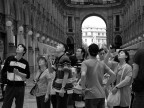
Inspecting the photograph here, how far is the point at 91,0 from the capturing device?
250 ft

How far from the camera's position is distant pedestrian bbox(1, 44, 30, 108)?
6973 mm

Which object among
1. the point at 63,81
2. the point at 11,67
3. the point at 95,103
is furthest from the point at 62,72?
the point at 95,103

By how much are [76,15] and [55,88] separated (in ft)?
209

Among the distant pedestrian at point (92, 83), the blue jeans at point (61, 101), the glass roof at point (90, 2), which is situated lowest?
the blue jeans at point (61, 101)

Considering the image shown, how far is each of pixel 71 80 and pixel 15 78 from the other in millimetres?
→ 1356

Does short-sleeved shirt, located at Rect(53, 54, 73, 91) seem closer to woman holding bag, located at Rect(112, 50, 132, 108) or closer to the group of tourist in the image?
the group of tourist

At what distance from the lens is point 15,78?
7.04 meters

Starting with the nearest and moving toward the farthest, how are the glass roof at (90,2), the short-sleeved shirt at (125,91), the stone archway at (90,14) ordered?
the short-sleeved shirt at (125,91) < the stone archway at (90,14) < the glass roof at (90,2)

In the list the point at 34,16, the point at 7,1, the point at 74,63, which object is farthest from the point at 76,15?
A: the point at 74,63

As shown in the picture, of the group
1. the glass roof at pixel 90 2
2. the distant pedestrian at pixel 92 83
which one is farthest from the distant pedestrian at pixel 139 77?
the glass roof at pixel 90 2

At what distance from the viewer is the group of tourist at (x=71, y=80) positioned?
18.2 ft

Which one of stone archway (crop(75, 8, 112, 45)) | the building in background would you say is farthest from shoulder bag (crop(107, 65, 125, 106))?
the building in background

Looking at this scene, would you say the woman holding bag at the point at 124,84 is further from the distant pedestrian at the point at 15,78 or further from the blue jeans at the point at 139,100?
the distant pedestrian at the point at 15,78

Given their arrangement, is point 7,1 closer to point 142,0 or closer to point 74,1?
point 142,0
